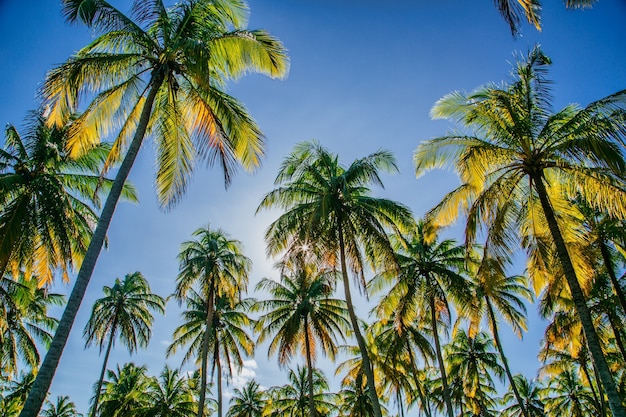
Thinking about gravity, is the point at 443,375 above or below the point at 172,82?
below

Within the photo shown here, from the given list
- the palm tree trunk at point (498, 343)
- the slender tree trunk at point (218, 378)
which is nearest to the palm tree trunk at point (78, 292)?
the slender tree trunk at point (218, 378)

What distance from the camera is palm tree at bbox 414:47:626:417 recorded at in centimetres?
997

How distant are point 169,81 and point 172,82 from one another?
18 cm

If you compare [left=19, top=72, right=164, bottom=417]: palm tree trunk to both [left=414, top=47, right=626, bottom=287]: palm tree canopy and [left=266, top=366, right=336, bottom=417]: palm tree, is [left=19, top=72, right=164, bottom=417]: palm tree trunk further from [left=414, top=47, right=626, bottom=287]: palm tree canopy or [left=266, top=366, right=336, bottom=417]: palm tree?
[left=266, top=366, right=336, bottom=417]: palm tree

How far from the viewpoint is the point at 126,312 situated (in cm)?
2598

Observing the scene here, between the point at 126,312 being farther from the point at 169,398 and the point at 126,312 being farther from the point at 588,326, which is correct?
the point at 588,326

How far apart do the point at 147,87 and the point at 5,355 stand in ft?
62.1

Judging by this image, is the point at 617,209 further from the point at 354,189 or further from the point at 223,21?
the point at 223,21

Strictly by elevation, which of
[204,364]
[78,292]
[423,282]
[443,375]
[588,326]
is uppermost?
[423,282]

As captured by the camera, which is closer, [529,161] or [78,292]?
[78,292]

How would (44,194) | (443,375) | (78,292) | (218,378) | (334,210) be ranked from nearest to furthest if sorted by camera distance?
(78,292), (44,194), (334,210), (443,375), (218,378)

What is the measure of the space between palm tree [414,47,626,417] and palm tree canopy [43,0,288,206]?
569 centimetres

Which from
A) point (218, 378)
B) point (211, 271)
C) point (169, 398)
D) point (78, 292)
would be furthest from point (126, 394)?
point (78, 292)

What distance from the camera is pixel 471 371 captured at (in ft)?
96.5
